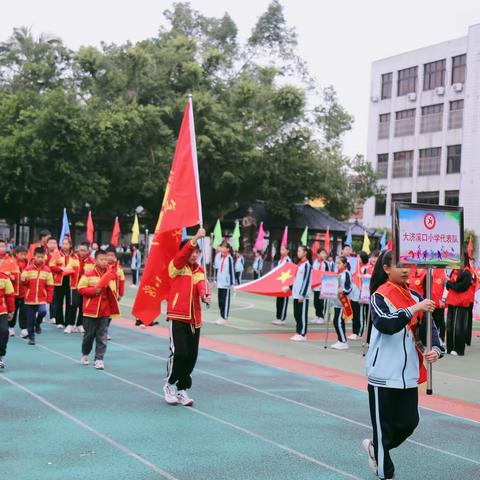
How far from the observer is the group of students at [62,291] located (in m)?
10.4

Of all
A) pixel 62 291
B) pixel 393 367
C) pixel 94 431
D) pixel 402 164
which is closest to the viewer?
pixel 393 367

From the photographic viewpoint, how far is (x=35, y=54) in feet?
134

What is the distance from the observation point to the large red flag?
8078 mm

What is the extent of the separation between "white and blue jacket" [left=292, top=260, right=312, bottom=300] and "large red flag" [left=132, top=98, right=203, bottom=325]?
6.90 metres

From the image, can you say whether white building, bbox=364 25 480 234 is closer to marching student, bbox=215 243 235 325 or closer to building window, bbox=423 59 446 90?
building window, bbox=423 59 446 90

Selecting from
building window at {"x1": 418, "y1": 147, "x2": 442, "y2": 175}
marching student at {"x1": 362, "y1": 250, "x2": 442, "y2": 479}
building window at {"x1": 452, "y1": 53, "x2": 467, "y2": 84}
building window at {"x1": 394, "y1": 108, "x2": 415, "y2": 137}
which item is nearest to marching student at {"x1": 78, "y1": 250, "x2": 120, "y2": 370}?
marching student at {"x1": 362, "y1": 250, "x2": 442, "y2": 479}

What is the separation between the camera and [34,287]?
12.6m

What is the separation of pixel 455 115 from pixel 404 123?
454 centimetres

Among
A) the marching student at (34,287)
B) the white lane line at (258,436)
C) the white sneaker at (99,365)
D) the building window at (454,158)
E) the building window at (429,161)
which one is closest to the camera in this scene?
the white lane line at (258,436)

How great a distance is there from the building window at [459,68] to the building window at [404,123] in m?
4.34

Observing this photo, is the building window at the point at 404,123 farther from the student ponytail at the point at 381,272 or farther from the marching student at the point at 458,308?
the student ponytail at the point at 381,272

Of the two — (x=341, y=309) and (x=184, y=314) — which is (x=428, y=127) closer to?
(x=341, y=309)

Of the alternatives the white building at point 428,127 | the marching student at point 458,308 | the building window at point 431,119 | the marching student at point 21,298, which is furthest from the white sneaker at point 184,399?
the building window at point 431,119

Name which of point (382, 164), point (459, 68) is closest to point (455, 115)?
point (459, 68)
